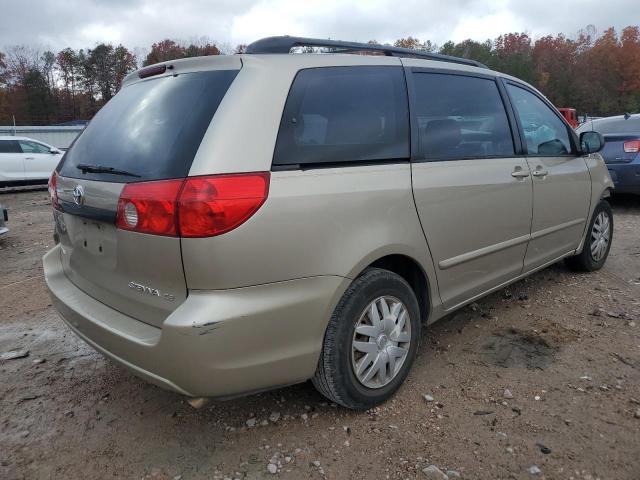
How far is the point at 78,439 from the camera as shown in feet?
7.99

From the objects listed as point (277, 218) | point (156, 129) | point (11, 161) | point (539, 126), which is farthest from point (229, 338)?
point (11, 161)

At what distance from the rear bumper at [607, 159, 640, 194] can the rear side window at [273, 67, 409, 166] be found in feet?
20.4

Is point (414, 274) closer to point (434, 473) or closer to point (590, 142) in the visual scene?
point (434, 473)

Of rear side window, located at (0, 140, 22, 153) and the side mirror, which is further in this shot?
rear side window, located at (0, 140, 22, 153)

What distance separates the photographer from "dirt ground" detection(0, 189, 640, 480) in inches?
87.3

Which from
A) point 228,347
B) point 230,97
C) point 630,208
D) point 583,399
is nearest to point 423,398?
point 583,399

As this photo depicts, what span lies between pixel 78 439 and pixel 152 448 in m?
0.38

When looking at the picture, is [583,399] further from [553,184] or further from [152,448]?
[152,448]

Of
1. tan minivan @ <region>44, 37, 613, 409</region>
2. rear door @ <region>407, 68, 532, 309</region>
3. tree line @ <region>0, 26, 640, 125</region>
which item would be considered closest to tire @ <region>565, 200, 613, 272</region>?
rear door @ <region>407, 68, 532, 309</region>

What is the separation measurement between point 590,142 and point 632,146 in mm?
4019

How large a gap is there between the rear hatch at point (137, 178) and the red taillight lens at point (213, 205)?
0.09m

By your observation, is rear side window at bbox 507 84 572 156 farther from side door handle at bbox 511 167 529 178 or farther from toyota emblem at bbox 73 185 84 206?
toyota emblem at bbox 73 185 84 206

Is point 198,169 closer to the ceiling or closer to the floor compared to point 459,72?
closer to the floor

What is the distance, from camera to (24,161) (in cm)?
1349
